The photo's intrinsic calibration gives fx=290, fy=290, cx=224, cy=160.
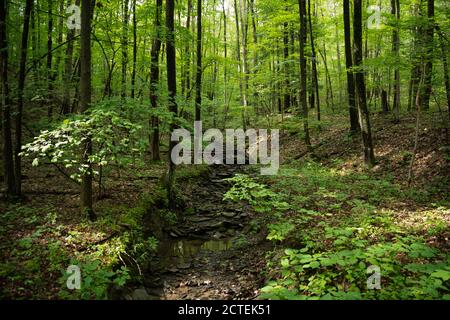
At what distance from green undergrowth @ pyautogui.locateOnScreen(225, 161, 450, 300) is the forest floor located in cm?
3

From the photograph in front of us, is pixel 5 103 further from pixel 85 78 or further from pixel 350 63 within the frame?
pixel 350 63

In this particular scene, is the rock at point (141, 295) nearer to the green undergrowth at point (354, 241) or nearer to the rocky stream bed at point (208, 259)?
the rocky stream bed at point (208, 259)

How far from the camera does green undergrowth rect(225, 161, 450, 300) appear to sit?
13.5ft

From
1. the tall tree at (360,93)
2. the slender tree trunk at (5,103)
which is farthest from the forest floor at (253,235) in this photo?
the slender tree trunk at (5,103)

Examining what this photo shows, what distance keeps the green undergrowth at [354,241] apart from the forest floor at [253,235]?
0.09ft

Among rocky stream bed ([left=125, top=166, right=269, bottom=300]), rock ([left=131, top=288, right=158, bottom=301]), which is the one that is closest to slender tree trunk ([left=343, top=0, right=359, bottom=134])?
rocky stream bed ([left=125, top=166, right=269, bottom=300])

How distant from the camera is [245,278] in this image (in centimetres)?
598

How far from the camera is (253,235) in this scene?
805cm

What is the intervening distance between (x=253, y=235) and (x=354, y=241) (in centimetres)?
332

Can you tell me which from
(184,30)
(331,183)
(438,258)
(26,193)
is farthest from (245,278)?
(184,30)

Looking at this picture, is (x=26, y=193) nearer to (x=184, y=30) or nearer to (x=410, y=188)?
(x=184, y=30)

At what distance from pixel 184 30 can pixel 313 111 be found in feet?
47.6

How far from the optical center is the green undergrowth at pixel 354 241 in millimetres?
4120

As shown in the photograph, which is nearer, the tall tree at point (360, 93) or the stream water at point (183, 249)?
the stream water at point (183, 249)
